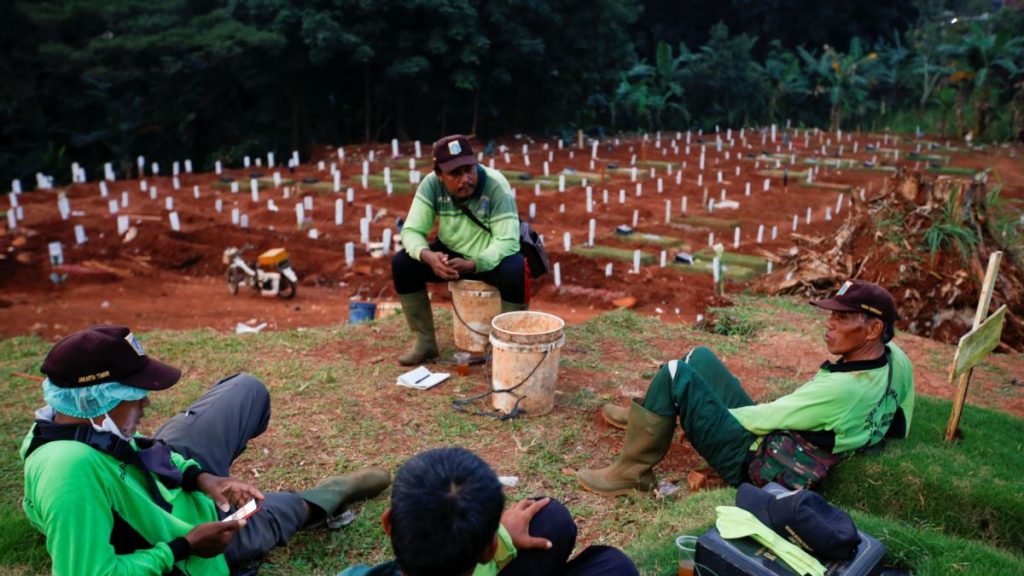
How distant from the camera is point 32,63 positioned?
1948 centimetres

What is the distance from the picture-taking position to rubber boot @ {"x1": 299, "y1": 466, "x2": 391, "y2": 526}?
3.44 metres

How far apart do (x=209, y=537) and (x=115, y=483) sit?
1.13 feet

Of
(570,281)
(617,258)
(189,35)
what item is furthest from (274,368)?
(189,35)

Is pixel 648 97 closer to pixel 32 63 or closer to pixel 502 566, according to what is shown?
pixel 32 63

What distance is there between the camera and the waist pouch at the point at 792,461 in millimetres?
3416

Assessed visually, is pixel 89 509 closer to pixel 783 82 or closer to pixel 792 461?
pixel 792 461

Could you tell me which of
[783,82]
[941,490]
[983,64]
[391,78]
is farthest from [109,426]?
[783,82]

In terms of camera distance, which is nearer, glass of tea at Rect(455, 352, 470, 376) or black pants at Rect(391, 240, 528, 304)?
black pants at Rect(391, 240, 528, 304)

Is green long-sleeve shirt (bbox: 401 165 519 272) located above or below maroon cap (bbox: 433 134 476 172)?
below

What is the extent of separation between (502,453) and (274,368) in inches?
79.5

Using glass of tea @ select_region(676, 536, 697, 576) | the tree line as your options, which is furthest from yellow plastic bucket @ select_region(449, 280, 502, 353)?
the tree line

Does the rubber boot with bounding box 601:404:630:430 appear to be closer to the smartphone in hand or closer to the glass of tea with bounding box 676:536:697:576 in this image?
the glass of tea with bounding box 676:536:697:576

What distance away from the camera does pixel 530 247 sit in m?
5.31

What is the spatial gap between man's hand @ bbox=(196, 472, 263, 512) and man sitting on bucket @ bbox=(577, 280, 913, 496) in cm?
176
